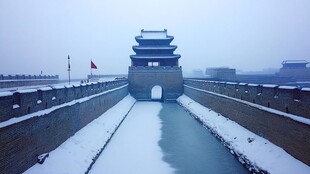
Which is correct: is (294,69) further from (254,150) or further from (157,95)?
(254,150)

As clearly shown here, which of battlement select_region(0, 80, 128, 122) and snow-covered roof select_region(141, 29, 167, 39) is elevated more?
snow-covered roof select_region(141, 29, 167, 39)

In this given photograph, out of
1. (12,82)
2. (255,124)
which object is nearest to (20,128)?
(255,124)

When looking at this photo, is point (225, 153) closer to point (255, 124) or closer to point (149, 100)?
point (255, 124)

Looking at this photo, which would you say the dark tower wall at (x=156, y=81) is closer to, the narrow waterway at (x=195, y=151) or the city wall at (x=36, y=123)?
the narrow waterway at (x=195, y=151)

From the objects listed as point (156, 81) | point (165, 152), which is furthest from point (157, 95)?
point (165, 152)

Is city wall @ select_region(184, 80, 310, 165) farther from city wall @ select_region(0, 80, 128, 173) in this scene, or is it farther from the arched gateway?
the arched gateway

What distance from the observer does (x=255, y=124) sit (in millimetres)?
9922

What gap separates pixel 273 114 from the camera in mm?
8391

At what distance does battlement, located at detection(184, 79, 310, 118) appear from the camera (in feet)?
23.2

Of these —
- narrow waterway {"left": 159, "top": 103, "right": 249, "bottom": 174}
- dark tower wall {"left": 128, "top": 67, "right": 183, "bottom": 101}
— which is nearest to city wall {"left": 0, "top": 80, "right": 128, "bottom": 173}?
narrow waterway {"left": 159, "top": 103, "right": 249, "bottom": 174}

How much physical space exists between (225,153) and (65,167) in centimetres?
564

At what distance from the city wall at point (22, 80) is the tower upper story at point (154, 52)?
9.32 meters

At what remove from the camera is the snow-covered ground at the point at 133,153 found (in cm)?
832

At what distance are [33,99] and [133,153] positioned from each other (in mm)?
4277
